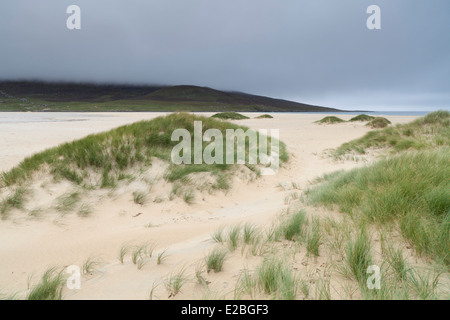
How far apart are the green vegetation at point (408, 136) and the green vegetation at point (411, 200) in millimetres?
7120

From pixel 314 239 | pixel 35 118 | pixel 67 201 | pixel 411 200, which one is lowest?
pixel 67 201

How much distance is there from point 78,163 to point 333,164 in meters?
9.04

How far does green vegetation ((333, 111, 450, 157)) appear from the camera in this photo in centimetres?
1002

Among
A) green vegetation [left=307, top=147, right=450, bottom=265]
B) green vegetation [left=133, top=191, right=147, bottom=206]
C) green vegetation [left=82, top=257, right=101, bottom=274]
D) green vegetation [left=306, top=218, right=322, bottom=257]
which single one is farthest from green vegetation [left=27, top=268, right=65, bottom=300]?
green vegetation [left=307, top=147, right=450, bottom=265]

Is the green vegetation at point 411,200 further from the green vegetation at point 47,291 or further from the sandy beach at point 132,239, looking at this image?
the green vegetation at point 47,291

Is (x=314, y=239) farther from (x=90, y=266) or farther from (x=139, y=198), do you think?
(x=139, y=198)

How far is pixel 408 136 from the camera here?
11758 millimetres

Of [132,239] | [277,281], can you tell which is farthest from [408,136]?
[132,239]

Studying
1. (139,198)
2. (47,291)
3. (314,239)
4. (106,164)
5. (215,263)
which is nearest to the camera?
(47,291)

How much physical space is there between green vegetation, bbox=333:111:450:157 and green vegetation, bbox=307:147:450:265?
712cm

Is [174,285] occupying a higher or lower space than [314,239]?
lower

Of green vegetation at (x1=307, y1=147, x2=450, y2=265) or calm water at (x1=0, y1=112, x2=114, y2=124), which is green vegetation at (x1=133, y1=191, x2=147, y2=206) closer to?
green vegetation at (x1=307, y1=147, x2=450, y2=265)

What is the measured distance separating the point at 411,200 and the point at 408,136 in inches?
470
